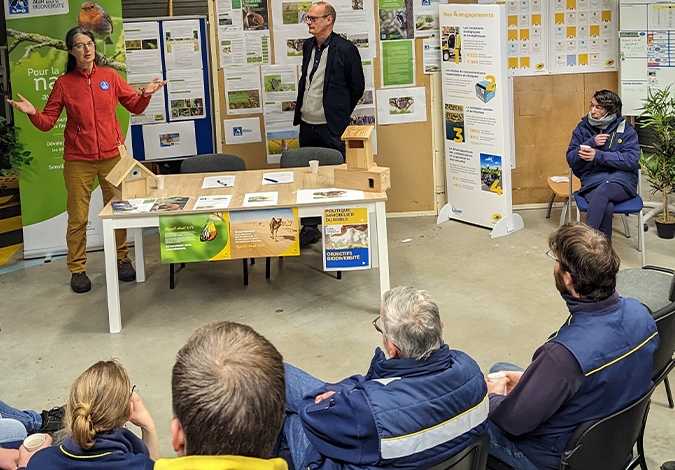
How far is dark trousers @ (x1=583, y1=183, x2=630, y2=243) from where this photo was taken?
6.55 metres

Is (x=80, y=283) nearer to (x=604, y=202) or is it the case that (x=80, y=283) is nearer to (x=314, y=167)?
(x=314, y=167)

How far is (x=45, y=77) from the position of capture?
7066 mm

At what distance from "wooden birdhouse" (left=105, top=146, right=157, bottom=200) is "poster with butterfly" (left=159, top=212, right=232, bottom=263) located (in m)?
0.50

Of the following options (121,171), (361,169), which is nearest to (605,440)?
(361,169)

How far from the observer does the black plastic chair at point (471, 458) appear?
273 centimetres

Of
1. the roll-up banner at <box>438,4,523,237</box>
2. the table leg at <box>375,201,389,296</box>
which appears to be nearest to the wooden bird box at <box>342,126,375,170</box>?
the table leg at <box>375,201,389,296</box>

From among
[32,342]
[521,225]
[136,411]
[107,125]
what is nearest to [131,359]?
[32,342]

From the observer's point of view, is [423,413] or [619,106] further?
[619,106]

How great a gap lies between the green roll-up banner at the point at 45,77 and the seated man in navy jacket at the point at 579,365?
4.98 metres

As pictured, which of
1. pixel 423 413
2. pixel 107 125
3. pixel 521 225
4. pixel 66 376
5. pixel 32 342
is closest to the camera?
pixel 423 413

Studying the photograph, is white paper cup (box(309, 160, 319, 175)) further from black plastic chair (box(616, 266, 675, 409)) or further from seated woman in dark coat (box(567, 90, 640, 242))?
black plastic chair (box(616, 266, 675, 409))

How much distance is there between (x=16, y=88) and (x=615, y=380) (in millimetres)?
5554

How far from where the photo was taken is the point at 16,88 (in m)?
7.05

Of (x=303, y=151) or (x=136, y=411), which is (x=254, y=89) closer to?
(x=303, y=151)
